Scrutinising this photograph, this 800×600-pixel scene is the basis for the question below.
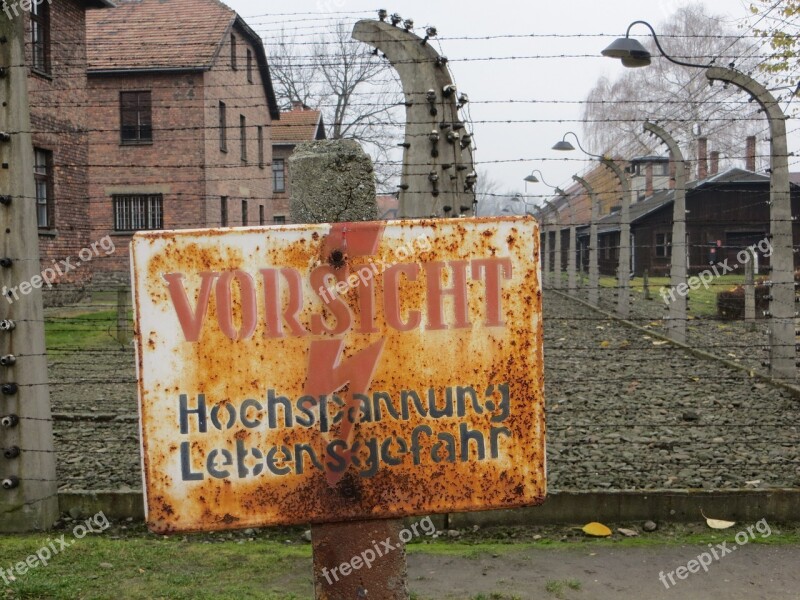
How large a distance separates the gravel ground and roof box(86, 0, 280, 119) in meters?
16.4

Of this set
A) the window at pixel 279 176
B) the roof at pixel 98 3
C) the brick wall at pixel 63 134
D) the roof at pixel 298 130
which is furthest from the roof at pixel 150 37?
the roof at pixel 298 130

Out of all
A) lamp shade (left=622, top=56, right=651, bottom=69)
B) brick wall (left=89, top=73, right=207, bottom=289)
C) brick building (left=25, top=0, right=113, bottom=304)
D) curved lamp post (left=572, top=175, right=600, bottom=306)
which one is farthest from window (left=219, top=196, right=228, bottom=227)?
lamp shade (left=622, top=56, right=651, bottom=69)

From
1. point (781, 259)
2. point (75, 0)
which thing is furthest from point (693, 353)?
point (75, 0)

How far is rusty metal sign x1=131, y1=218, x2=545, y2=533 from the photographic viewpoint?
6.17 ft

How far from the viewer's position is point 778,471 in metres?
5.62

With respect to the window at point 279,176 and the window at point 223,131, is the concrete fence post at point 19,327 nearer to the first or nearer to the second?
the window at point 223,131

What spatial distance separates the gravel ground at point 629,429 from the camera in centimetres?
552

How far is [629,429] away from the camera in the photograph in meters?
7.10

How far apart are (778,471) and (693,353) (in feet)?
20.5

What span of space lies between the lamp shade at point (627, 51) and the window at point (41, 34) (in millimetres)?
11828

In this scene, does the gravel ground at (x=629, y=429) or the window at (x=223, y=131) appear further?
the window at (x=223, y=131)

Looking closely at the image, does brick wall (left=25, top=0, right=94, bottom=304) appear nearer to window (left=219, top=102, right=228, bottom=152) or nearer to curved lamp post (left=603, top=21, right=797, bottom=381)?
window (left=219, top=102, right=228, bottom=152)

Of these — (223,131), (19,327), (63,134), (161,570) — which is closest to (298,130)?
(223,131)

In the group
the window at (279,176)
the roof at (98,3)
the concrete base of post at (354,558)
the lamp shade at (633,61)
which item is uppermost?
the roof at (98,3)
